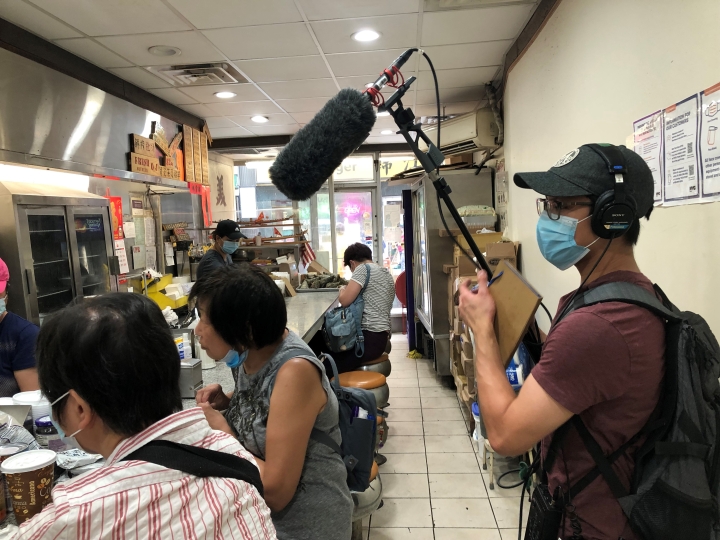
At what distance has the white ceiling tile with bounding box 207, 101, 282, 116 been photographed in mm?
4543

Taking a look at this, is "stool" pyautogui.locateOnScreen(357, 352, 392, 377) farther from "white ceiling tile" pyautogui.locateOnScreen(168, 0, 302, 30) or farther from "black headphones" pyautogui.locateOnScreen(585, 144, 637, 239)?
"black headphones" pyautogui.locateOnScreen(585, 144, 637, 239)

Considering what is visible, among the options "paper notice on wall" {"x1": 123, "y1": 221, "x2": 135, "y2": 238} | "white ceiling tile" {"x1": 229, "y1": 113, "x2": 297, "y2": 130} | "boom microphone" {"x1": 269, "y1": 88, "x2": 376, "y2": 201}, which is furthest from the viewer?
"white ceiling tile" {"x1": 229, "y1": 113, "x2": 297, "y2": 130}

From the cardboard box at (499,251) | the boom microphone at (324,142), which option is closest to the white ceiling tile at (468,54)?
the cardboard box at (499,251)

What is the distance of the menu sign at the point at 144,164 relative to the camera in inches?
149

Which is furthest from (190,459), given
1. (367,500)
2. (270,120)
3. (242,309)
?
(270,120)

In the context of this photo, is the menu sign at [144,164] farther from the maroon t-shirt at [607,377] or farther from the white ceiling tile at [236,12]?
the maroon t-shirt at [607,377]

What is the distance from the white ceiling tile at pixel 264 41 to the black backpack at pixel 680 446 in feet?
8.92

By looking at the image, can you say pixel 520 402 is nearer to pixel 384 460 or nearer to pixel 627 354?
pixel 627 354

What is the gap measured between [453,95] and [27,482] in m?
4.52

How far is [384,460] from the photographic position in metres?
3.20

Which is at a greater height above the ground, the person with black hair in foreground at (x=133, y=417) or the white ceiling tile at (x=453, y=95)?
the white ceiling tile at (x=453, y=95)

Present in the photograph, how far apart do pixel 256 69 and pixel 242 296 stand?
2884 mm

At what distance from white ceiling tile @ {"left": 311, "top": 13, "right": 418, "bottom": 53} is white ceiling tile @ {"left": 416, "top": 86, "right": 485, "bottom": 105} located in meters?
1.23

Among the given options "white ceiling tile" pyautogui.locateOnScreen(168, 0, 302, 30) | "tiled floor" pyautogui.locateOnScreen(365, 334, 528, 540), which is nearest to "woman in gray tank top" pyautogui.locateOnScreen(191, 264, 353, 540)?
"tiled floor" pyautogui.locateOnScreen(365, 334, 528, 540)
